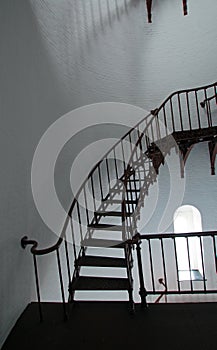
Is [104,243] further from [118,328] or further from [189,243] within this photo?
[189,243]

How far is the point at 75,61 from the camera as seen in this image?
471 centimetres

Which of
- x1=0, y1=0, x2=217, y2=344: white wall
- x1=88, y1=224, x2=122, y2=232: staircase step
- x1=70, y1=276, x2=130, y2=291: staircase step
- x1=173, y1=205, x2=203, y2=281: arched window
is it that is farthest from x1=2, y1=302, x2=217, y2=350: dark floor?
x1=173, y1=205, x2=203, y2=281: arched window

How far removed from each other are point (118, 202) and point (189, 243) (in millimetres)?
2942

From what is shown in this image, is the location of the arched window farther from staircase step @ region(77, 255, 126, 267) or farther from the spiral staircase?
staircase step @ region(77, 255, 126, 267)

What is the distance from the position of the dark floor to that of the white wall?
24cm

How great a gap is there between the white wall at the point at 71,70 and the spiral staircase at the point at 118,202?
0.32m

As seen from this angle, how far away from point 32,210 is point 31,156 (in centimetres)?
56

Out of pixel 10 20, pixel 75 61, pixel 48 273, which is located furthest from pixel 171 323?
pixel 75 61

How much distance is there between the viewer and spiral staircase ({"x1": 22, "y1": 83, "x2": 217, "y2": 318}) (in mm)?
2871

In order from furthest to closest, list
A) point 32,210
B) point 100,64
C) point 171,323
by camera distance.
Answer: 1. point 100,64
2. point 32,210
3. point 171,323

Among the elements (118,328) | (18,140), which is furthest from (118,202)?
(118,328)

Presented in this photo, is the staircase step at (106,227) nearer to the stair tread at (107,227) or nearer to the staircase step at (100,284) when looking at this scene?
the stair tread at (107,227)

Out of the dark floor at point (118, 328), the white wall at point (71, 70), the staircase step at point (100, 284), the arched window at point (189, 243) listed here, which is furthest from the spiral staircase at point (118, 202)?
the arched window at point (189, 243)

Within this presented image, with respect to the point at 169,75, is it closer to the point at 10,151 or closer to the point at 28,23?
the point at 28,23
